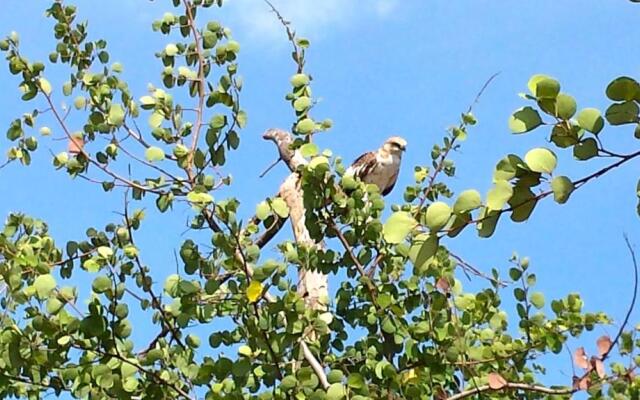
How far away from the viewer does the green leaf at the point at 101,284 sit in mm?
2537

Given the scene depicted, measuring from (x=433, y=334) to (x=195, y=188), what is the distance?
2.30 ft

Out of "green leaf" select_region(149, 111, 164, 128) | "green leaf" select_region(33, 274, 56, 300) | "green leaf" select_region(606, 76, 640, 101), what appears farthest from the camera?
"green leaf" select_region(149, 111, 164, 128)

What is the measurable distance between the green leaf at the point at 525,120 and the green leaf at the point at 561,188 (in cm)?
6

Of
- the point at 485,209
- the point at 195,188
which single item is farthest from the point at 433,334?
the point at 485,209

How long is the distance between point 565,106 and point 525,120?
5 centimetres

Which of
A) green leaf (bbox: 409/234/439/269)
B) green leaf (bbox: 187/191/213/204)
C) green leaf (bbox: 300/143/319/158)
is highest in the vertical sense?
green leaf (bbox: 300/143/319/158)

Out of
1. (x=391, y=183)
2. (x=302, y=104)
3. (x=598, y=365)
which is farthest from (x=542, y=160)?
(x=391, y=183)

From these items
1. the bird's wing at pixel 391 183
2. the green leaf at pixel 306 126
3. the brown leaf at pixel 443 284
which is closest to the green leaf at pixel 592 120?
the brown leaf at pixel 443 284

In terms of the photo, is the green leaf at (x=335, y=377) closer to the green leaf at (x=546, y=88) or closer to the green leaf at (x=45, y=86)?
the green leaf at (x=45, y=86)

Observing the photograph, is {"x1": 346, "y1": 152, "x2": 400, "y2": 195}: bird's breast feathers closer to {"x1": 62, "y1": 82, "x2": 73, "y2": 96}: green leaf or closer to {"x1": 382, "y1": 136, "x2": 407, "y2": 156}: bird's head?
{"x1": 382, "y1": 136, "x2": 407, "y2": 156}: bird's head

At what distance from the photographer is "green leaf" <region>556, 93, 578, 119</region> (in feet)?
3.56

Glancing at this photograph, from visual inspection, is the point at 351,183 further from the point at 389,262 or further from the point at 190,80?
the point at 190,80

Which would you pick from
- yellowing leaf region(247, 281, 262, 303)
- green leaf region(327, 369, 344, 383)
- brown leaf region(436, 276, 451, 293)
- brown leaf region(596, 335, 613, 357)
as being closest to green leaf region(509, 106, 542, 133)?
brown leaf region(596, 335, 613, 357)

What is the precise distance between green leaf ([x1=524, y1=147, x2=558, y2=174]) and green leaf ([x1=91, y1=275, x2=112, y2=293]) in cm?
166
